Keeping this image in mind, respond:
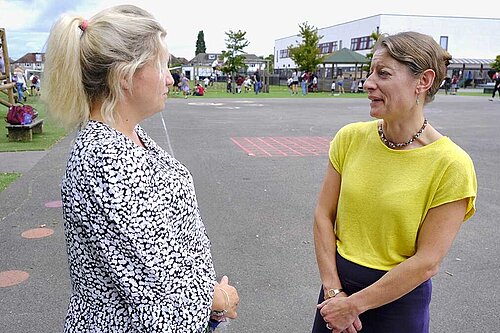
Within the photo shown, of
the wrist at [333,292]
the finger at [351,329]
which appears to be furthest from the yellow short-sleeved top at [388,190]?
the finger at [351,329]

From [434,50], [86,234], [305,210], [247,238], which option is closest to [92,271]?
[86,234]

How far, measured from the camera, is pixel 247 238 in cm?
490

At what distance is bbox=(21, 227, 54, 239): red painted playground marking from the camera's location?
4863 millimetres

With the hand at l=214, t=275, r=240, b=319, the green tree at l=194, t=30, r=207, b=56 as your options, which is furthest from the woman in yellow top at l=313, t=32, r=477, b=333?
the green tree at l=194, t=30, r=207, b=56

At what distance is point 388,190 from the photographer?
193 cm

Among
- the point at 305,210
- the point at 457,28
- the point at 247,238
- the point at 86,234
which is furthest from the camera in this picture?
the point at 457,28

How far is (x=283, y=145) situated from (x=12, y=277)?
24.8 feet

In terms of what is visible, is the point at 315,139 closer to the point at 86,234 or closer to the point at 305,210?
the point at 305,210

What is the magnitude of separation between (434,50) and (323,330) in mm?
1310

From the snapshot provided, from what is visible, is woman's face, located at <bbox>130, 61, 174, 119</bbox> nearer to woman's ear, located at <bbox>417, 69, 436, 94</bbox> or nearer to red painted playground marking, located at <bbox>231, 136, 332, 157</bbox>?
Result: woman's ear, located at <bbox>417, 69, 436, 94</bbox>

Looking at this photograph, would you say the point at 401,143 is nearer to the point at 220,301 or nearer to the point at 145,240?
the point at 220,301

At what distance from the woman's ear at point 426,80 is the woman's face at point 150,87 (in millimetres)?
980

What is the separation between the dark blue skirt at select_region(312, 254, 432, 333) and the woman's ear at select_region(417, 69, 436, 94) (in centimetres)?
77

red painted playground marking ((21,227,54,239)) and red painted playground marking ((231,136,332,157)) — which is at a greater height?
red painted playground marking ((21,227,54,239))
